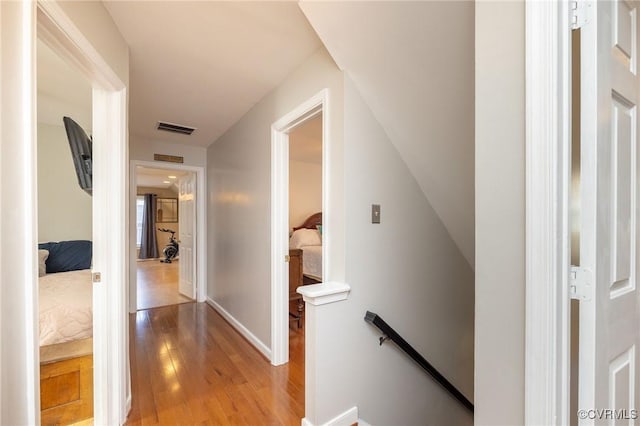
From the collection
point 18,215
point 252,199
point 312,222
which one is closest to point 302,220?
point 312,222

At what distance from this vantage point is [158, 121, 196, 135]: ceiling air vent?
Answer: 3.29 meters

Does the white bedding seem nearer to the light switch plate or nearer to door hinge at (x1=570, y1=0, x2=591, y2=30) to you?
the light switch plate

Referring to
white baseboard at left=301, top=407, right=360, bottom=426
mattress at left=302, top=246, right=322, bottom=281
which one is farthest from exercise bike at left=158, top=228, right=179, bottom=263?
white baseboard at left=301, top=407, right=360, bottom=426

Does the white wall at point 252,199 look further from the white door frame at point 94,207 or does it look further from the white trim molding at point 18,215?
the white trim molding at point 18,215

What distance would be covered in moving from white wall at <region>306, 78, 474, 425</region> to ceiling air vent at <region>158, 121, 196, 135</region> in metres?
2.61

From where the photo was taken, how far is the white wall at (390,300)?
Answer: 1.66 meters

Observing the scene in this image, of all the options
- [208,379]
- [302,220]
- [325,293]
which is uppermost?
[302,220]

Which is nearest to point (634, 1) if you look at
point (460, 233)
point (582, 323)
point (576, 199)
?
point (576, 199)

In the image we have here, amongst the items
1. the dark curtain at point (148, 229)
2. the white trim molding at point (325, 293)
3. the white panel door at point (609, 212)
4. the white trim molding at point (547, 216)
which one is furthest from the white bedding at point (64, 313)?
the dark curtain at point (148, 229)

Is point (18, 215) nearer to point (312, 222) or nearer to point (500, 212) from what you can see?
point (500, 212)

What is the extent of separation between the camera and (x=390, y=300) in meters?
1.94

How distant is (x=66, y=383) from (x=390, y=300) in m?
2.41

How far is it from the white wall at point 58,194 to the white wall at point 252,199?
1.46 metres

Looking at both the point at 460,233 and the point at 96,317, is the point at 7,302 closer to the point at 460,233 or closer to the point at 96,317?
the point at 96,317
